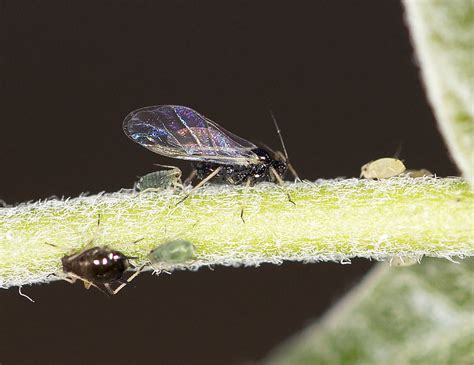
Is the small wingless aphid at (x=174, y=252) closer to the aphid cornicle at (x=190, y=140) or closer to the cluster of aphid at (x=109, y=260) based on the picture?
the cluster of aphid at (x=109, y=260)

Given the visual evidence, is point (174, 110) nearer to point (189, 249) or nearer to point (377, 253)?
point (189, 249)

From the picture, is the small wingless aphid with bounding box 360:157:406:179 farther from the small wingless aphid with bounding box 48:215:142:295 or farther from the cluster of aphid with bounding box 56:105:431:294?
the small wingless aphid with bounding box 48:215:142:295

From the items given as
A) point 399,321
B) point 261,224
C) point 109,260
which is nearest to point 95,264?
point 109,260

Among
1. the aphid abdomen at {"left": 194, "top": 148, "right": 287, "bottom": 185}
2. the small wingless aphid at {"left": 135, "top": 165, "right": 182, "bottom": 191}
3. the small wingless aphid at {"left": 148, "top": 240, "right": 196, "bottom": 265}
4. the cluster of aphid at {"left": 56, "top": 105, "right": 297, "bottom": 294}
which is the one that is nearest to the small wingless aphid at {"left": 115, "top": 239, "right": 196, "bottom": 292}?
the small wingless aphid at {"left": 148, "top": 240, "right": 196, "bottom": 265}

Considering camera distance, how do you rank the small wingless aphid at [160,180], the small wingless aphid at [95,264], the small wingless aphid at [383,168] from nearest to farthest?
the small wingless aphid at [95,264] < the small wingless aphid at [160,180] < the small wingless aphid at [383,168]

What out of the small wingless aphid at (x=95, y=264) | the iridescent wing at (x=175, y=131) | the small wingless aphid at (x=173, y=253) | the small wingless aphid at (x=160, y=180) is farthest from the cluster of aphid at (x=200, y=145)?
the small wingless aphid at (x=173, y=253)

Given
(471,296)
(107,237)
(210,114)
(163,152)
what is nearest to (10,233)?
(107,237)
